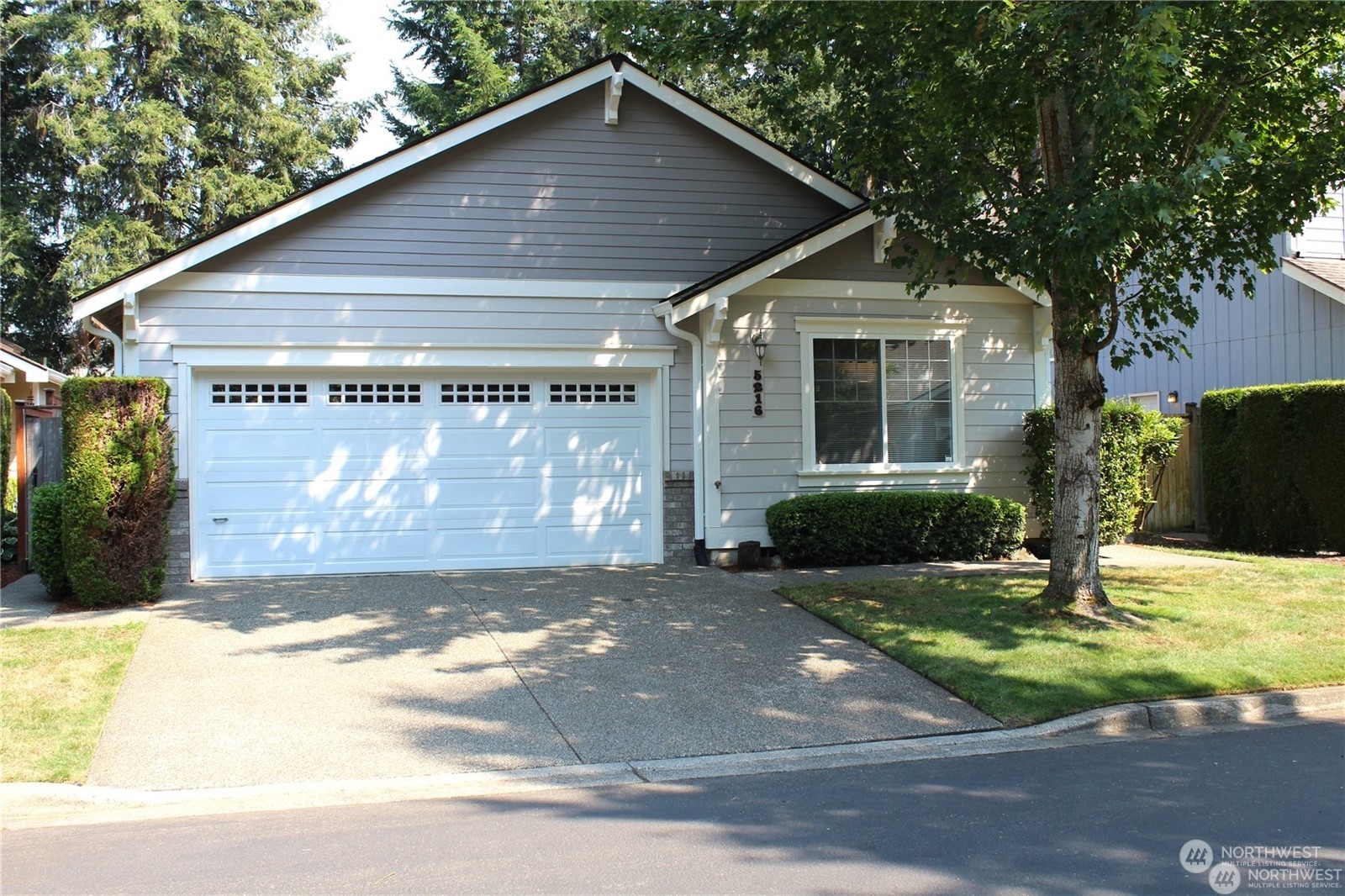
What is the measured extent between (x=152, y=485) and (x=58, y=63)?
2266 cm

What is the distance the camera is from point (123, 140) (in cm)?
2584

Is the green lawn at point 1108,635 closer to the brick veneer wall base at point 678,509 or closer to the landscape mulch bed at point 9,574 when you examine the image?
the brick veneer wall base at point 678,509

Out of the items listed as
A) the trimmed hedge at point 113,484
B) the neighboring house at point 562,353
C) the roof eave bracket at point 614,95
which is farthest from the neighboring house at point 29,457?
the roof eave bracket at point 614,95

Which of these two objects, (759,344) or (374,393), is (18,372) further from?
(759,344)

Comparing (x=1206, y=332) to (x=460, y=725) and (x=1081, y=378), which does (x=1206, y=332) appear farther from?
(x=460, y=725)

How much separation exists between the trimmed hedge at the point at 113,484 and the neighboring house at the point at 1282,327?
42.5 ft

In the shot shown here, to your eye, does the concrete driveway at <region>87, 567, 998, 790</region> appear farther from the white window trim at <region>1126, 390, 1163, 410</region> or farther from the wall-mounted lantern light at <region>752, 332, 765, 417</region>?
the white window trim at <region>1126, 390, 1163, 410</region>

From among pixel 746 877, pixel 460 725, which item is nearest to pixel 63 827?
pixel 460 725

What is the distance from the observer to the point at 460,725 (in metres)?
6.36

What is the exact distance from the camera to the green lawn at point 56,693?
556cm

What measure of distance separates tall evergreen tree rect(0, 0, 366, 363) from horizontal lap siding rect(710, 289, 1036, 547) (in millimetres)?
20100

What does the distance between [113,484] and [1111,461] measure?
10.6 metres

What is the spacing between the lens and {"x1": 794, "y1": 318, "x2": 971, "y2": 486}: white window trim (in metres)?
12.1

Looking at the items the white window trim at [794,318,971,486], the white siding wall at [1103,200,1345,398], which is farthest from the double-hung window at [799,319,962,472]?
the white siding wall at [1103,200,1345,398]
